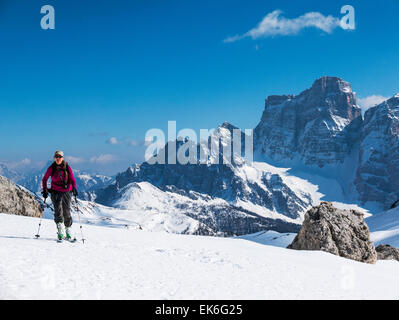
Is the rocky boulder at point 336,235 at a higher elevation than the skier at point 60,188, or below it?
below

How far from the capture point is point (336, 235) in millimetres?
23953

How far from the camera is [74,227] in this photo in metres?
20.1

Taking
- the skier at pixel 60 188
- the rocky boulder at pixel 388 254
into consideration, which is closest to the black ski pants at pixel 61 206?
the skier at pixel 60 188

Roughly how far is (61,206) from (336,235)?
19.0 m

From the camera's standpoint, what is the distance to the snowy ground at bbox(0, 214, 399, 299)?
9422mm

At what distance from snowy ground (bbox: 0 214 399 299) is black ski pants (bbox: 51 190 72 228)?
1.05 metres

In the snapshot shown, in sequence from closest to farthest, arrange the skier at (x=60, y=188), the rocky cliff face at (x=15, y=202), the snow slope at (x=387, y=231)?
the skier at (x=60, y=188), the rocky cliff face at (x=15, y=202), the snow slope at (x=387, y=231)

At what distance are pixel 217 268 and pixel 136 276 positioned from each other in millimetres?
3280

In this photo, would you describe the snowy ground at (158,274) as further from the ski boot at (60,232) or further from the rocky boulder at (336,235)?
the rocky boulder at (336,235)

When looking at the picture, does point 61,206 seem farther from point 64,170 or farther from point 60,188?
point 64,170

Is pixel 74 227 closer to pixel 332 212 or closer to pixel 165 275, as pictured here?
pixel 165 275

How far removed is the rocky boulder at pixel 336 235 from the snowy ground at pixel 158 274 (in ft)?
24.0

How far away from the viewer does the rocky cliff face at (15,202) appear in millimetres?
27597
